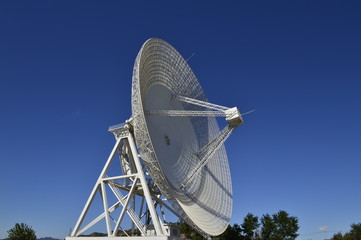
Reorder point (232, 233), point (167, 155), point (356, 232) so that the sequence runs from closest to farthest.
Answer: point (167, 155)
point (232, 233)
point (356, 232)

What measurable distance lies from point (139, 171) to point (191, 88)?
12787mm

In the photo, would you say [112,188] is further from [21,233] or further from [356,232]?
[356,232]

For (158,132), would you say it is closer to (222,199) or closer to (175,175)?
(175,175)

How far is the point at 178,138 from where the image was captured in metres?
34.8

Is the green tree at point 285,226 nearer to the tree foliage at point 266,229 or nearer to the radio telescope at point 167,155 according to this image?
the tree foliage at point 266,229

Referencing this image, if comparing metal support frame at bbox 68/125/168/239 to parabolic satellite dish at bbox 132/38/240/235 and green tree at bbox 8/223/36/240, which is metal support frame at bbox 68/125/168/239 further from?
green tree at bbox 8/223/36/240

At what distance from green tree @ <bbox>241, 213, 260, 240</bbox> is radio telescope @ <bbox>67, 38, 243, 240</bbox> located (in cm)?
2985

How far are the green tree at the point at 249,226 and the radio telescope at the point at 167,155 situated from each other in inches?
1175

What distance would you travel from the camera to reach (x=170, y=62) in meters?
34.2

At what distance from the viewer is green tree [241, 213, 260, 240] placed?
6317cm

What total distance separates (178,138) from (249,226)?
37334 mm

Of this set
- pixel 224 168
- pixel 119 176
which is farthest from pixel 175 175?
pixel 224 168

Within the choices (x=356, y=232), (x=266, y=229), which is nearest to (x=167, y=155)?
(x=266, y=229)

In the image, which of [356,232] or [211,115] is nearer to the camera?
[211,115]
